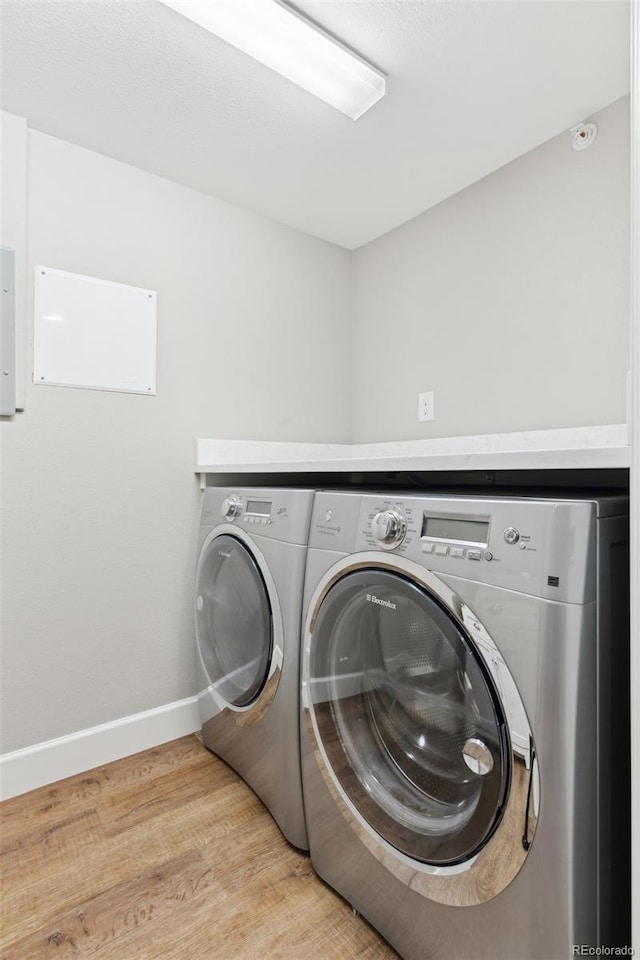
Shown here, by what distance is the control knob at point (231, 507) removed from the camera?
1.59 meters

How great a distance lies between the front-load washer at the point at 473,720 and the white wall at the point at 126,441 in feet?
3.01

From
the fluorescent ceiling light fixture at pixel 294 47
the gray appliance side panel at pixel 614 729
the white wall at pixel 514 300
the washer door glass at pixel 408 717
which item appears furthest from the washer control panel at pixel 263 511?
the fluorescent ceiling light fixture at pixel 294 47

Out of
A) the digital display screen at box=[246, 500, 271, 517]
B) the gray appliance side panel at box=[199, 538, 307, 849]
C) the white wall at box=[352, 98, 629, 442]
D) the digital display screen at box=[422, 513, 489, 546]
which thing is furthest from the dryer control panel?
the white wall at box=[352, 98, 629, 442]

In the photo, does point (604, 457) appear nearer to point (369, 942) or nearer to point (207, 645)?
point (369, 942)

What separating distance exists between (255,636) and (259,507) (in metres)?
0.39

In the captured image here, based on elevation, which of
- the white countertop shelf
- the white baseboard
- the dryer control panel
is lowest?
the white baseboard

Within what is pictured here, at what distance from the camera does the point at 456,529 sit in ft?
2.92

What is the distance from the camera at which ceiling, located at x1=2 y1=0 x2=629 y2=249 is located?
125 cm

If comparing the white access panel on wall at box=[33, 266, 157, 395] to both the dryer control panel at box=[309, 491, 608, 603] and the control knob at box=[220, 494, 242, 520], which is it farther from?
the dryer control panel at box=[309, 491, 608, 603]

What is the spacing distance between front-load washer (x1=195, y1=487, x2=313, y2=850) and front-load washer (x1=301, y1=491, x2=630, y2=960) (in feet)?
0.34

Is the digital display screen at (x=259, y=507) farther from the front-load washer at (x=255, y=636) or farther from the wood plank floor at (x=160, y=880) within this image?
the wood plank floor at (x=160, y=880)

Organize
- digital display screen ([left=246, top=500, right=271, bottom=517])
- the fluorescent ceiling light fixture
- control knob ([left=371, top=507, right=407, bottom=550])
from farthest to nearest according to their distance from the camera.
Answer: digital display screen ([left=246, top=500, right=271, bottom=517]), the fluorescent ceiling light fixture, control knob ([left=371, top=507, right=407, bottom=550])

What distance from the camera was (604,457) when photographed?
76 cm

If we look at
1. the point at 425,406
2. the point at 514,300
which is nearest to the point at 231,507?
the point at 425,406
